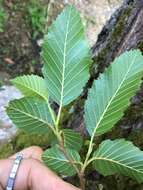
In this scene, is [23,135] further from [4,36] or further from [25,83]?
[4,36]

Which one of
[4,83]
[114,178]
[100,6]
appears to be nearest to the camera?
[114,178]

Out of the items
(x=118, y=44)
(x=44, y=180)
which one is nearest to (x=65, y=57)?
(x=44, y=180)

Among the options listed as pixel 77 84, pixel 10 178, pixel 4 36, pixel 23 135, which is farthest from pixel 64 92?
pixel 4 36

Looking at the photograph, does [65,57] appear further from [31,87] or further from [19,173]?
[19,173]

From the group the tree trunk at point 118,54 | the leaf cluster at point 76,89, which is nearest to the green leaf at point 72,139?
the leaf cluster at point 76,89

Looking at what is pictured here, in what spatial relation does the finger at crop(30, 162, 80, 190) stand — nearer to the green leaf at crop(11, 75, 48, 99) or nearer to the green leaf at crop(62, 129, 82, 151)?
Answer: the green leaf at crop(62, 129, 82, 151)
